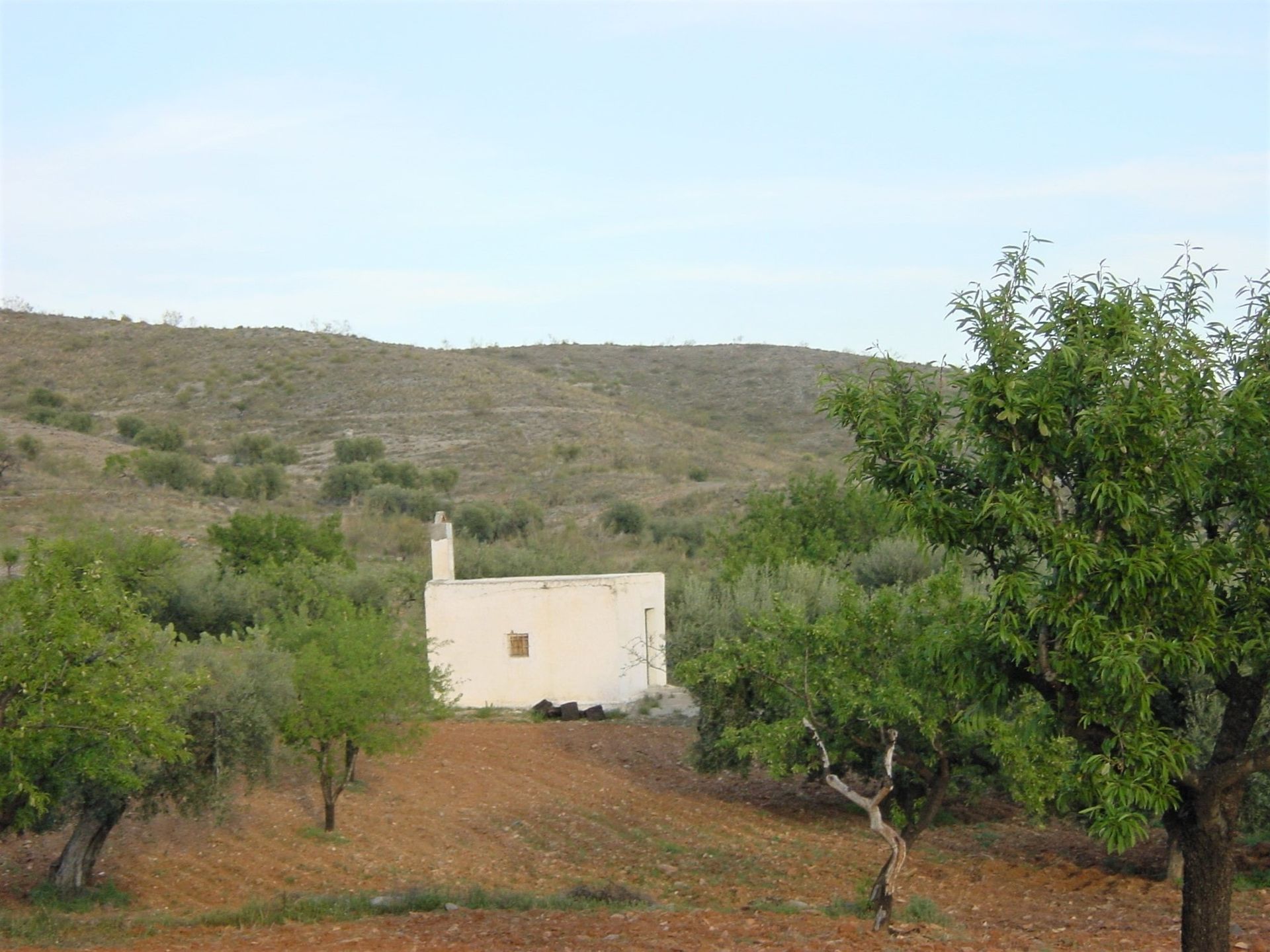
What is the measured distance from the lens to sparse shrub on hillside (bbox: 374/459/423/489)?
57.6m

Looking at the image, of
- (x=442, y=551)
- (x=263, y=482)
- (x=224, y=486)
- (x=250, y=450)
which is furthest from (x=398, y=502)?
(x=442, y=551)

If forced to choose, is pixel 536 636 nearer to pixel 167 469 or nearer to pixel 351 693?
pixel 351 693

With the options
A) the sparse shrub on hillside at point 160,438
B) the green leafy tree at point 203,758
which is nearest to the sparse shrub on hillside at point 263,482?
the sparse shrub on hillside at point 160,438

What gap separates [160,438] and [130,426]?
9.33 ft

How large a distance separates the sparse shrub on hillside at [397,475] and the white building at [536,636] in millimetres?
28452

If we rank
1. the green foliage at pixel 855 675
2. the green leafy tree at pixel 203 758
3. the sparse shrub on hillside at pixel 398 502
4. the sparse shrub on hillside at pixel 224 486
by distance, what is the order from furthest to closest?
1. the sparse shrub on hillside at pixel 398 502
2. the sparse shrub on hillside at pixel 224 486
3. the green leafy tree at pixel 203 758
4. the green foliage at pixel 855 675

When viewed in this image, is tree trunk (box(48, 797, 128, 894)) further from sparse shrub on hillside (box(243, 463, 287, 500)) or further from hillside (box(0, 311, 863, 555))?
sparse shrub on hillside (box(243, 463, 287, 500))

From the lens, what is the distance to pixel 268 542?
33.4 m

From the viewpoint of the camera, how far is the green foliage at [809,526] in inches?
1379

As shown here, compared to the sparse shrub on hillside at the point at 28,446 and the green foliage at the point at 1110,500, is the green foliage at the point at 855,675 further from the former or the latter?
the sparse shrub on hillside at the point at 28,446

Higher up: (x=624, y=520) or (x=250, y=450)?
(x=250, y=450)

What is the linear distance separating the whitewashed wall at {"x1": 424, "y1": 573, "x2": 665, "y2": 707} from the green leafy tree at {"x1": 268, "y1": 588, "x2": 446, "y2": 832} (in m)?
7.68

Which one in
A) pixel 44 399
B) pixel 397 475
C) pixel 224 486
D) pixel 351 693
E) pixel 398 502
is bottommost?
pixel 351 693

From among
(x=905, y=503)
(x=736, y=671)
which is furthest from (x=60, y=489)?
(x=905, y=503)
